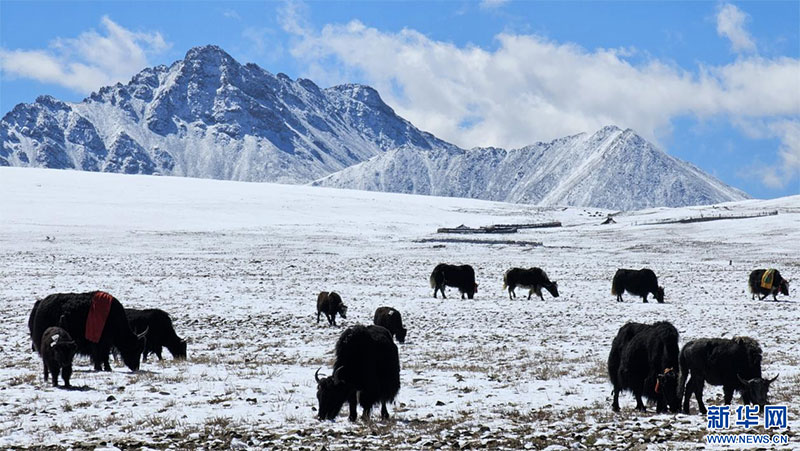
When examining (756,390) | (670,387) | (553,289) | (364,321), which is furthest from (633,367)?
(553,289)

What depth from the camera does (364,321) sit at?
82.4 ft

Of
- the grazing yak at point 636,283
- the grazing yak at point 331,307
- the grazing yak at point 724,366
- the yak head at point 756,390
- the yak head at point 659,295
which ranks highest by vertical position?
the grazing yak at point 636,283

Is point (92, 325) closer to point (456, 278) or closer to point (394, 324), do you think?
point (394, 324)

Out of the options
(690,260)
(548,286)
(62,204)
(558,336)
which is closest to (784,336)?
(558,336)

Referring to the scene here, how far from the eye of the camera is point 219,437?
1005cm

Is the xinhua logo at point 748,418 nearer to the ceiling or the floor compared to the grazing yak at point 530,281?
nearer to the floor

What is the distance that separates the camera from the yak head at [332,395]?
11.3 metres

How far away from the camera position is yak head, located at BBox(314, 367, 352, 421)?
11273mm

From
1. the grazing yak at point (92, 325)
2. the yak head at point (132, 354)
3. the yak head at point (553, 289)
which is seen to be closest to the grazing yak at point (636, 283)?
the yak head at point (553, 289)

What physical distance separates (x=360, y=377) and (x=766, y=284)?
24.8 m

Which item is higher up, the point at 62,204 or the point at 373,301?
the point at 62,204

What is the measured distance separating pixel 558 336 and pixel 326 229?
57621 mm

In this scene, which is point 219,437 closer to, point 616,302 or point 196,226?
point 616,302

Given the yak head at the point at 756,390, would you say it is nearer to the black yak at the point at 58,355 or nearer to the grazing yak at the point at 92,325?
the black yak at the point at 58,355
